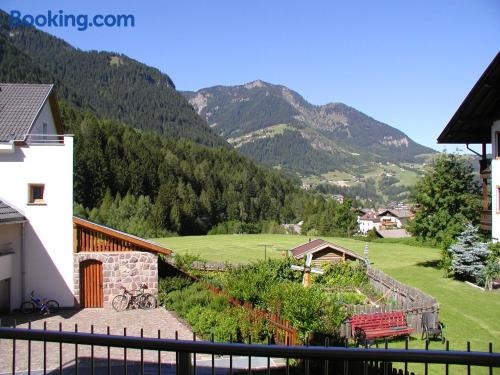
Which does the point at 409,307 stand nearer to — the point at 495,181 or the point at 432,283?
the point at 495,181

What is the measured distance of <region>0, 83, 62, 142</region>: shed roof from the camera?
19.4 meters

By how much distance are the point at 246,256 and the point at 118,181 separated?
4603 centimetres

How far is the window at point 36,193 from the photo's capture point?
747 inches

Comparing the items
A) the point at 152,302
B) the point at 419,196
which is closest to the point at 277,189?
the point at 419,196

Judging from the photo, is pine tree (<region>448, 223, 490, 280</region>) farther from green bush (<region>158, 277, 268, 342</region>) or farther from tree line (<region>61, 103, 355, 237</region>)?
tree line (<region>61, 103, 355, 237</region>)

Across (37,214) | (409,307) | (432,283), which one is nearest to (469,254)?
(432,283)

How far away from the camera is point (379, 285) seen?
24.5 meters

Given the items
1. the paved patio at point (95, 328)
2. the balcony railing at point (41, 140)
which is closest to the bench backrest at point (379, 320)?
the paved patio at point (95, 328)

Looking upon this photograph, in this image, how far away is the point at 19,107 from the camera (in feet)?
69.7

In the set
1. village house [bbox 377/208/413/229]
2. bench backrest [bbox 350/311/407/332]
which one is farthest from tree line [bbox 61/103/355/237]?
bench backrest [bbox 350/311/407/332]

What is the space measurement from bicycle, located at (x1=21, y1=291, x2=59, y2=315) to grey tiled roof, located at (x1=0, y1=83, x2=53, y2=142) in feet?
19.4

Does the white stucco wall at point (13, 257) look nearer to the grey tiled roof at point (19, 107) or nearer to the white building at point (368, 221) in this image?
the grey tiled roof at point (19, 107)

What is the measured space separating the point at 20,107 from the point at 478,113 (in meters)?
20.3

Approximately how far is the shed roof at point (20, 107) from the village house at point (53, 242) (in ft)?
0.23
